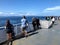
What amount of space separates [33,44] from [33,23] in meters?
10.6

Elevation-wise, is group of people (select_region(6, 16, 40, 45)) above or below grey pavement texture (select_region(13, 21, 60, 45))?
above

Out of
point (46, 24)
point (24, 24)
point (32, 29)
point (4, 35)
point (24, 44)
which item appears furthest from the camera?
point (46, 24)

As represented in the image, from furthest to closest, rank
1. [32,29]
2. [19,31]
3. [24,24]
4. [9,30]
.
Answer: [32,29] → [19,31] → [24,24] → [9,30]

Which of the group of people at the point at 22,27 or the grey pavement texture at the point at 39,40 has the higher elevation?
the group of people at the point at 22,27

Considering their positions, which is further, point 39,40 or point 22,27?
point 22,27

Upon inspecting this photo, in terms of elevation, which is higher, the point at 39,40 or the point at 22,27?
the point at 22,27

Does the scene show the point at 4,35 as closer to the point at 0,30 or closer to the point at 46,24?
the point at 0,30

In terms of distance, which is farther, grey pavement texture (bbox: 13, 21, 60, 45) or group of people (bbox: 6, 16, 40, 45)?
grey pavement texture (bbox: 13, 21, 60, 45)

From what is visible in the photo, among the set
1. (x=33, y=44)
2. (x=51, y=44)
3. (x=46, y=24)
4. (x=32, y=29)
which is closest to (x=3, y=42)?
(x=33, y=44)

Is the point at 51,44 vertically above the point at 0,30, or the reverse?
the point at 0,30

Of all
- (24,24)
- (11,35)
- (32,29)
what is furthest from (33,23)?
(11,35)

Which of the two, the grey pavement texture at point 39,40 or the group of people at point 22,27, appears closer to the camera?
the group of people at point 22,27

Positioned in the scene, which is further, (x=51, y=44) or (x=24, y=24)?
(x=24, y=24)

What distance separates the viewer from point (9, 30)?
12.0 metres
